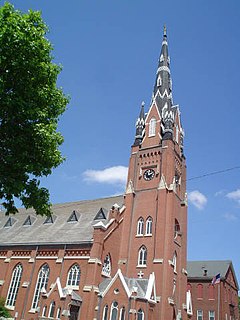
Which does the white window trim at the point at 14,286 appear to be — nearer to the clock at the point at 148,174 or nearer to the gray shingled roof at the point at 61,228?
the gray shingled roof at the point at 61,228

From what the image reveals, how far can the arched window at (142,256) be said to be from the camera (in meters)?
31.8

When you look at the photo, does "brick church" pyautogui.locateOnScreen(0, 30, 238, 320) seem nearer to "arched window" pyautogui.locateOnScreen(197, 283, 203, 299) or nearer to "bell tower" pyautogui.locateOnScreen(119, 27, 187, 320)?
"bell tower" pyautogui.locateOnScreen(119, 27, 187, 320)

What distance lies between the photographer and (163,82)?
43812 mm

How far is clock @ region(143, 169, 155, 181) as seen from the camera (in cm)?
3584

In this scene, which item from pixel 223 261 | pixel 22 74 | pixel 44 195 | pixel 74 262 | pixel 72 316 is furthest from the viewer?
pixel 223 261

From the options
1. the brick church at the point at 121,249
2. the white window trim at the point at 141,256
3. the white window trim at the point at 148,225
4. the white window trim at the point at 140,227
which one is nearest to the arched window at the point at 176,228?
the brick church at the point at 121,249

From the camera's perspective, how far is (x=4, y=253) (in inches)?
1481

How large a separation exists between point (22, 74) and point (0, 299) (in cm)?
2712

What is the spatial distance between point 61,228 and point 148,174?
11.5 metres

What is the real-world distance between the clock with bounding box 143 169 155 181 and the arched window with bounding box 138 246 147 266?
7507 mm

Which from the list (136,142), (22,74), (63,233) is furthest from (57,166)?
(136,142)

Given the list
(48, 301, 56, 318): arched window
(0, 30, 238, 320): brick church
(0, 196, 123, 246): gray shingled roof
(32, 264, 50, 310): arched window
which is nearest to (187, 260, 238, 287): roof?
(0, 30, 238, 320): brick church

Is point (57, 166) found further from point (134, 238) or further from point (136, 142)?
point (136, 142)

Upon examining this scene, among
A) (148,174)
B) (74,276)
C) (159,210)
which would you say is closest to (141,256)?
(159,210)
